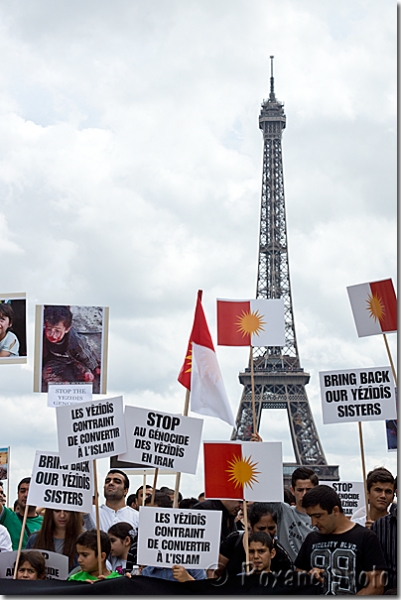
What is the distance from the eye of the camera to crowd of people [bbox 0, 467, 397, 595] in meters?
5.88

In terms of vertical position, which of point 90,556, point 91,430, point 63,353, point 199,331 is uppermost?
point 199,331

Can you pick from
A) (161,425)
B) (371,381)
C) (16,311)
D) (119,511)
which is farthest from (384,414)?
(16,311)

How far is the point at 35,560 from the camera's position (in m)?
6.72

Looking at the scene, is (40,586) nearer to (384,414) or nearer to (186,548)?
(186,548)

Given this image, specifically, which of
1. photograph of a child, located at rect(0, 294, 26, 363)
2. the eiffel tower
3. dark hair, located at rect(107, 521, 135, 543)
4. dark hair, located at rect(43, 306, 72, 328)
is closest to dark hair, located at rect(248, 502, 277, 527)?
dark hair, located at rect(107, 521, 135, 543)

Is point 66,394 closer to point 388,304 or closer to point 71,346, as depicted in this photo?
point 71,346

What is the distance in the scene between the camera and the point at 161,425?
283 inches

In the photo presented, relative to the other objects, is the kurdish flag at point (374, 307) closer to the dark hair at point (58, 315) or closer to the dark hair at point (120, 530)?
the dark hair at point (58, 315)

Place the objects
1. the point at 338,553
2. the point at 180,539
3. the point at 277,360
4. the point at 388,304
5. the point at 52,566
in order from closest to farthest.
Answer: the point at 338,553 → the point at 180,539 → the point at 52,566 → the point at 388,304 → the point at 277,360

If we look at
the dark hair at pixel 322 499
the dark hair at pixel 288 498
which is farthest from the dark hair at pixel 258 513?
the dark hair at pixel 288 498

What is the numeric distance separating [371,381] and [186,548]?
2.57 metres

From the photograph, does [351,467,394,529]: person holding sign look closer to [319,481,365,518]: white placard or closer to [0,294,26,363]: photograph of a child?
[319,481,365,518]: white placard

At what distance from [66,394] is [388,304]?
3531 millimetres

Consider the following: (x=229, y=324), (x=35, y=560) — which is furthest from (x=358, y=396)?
(x=35, y=560)
